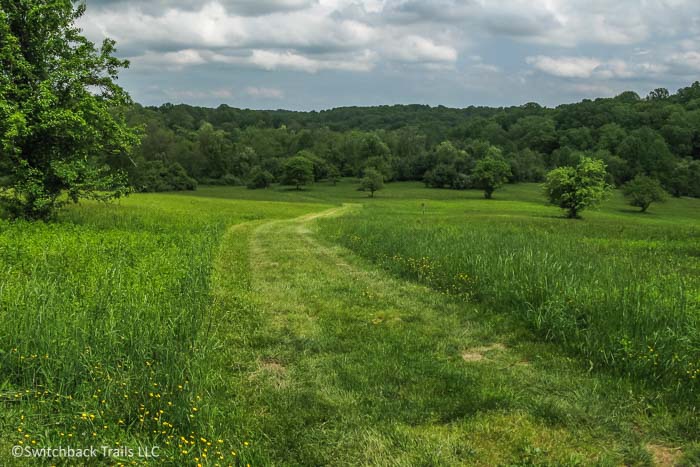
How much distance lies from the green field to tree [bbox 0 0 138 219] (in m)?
10.2

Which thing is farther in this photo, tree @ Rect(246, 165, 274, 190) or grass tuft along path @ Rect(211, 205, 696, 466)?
tree @ Rect(246, 165, 274, 190)

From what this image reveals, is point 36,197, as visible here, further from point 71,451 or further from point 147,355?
point 71,451

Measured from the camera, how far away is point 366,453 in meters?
5.09

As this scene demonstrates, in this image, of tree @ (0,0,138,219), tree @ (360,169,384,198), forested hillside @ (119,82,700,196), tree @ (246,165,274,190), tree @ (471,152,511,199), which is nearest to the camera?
tree @ (0,0,138,219)

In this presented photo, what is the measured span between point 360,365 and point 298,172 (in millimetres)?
94990

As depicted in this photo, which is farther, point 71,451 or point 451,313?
point 451,313

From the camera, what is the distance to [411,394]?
6.39 m

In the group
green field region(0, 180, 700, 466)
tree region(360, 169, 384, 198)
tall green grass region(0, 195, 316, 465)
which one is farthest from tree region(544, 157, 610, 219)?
tall green grass region(0, 195, 316, 465)

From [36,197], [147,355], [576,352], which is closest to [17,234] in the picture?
[36,197]

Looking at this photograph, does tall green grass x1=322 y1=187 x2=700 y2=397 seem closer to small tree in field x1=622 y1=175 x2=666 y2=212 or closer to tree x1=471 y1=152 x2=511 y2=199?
small tree in field x1=622 y1=175 x2=666 y2=212

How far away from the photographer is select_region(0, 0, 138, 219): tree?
67.0 feet

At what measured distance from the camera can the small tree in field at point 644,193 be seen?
73.5 m

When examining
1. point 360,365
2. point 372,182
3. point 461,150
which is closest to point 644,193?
point 372,182

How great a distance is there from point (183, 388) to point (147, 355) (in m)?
1.01
